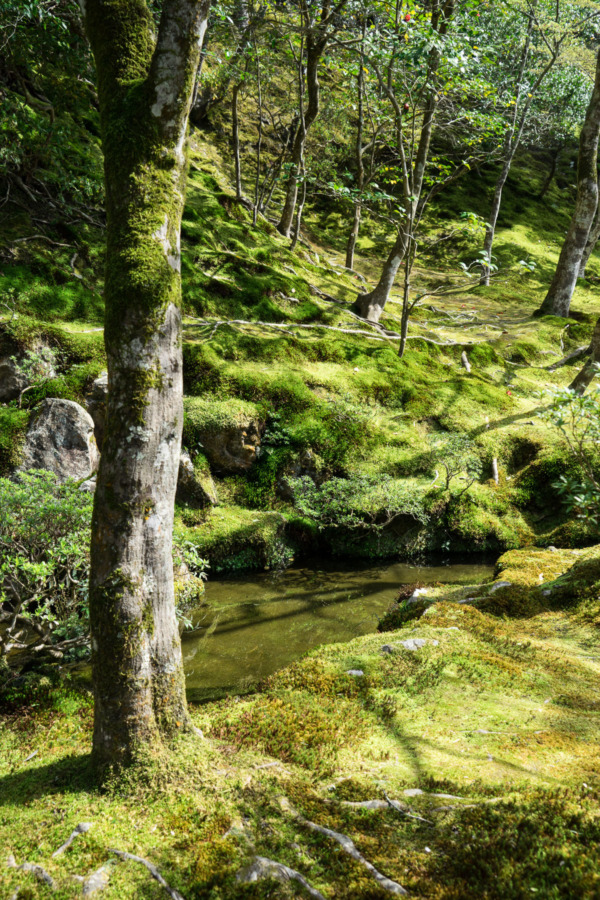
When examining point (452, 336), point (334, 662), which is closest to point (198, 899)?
point (334, 662)

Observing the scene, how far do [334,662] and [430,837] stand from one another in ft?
9.57

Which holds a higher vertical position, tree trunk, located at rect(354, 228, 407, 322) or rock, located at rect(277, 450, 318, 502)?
tree trunk, located at rect(354, 228, 407, 322)

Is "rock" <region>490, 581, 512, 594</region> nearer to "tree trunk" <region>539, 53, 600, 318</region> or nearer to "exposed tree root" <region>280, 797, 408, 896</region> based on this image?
"exposed tree root" <region>280, 797, 408, 896</region>

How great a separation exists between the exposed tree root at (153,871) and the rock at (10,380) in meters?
9.12

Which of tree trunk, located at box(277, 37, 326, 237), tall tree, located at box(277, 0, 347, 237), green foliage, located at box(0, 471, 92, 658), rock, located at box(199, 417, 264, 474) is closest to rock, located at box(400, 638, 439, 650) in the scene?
green foliage, located at box(0, 471, 92, 658)

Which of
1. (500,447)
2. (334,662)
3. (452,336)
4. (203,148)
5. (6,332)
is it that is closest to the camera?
(334,662)

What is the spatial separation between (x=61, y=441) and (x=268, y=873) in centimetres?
855

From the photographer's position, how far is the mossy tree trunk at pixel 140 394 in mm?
3426

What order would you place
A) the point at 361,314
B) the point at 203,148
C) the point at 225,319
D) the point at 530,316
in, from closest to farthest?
the point at 225,319 < the point at 361,314 < the point at 530,316 < the point at 203,148

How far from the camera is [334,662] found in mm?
5980

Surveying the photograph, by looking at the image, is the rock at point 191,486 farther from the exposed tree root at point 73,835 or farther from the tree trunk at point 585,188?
the tree trunk at point 585,188

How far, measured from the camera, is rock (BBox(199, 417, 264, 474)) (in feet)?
38.8

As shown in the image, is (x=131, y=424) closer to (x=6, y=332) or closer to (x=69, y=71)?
(x=6, y=332)

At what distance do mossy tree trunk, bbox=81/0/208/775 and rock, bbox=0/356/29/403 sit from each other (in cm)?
774
